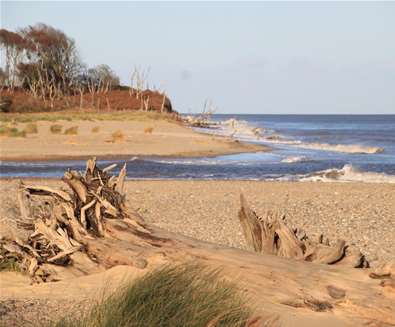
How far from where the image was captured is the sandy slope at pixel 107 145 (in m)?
28.2

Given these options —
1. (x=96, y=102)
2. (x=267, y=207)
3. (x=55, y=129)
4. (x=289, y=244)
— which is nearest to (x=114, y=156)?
(x=55, y=129)

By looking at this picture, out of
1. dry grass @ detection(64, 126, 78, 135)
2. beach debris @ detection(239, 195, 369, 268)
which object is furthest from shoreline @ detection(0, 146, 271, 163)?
beach debris @ detection(239, 195, 369, 268)

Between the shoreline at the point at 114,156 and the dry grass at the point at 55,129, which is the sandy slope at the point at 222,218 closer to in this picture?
the shoreline at the point at 114,156

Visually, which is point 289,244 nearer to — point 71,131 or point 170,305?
point 170,305

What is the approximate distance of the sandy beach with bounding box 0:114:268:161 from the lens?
2819 cm

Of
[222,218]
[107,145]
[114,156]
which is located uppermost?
[222,218]

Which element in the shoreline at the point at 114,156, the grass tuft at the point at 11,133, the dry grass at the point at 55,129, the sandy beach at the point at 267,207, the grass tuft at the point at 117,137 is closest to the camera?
the sandy beach at the point at 267,207

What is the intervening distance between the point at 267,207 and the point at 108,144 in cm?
1858

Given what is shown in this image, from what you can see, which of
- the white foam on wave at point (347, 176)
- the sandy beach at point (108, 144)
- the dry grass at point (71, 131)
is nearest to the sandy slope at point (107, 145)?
the sandy beach at point (108, 144)

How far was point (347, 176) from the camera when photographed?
73.4ft

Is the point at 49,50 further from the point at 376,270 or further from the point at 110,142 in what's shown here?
the point at 376,270

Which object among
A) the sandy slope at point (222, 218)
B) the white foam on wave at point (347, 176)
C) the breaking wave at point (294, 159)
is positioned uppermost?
the sandy slope at point (222, 218)

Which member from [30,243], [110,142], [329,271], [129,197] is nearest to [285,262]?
[329,271]

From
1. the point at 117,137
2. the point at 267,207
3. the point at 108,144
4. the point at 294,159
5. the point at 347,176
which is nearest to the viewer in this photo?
the point at 267,207
